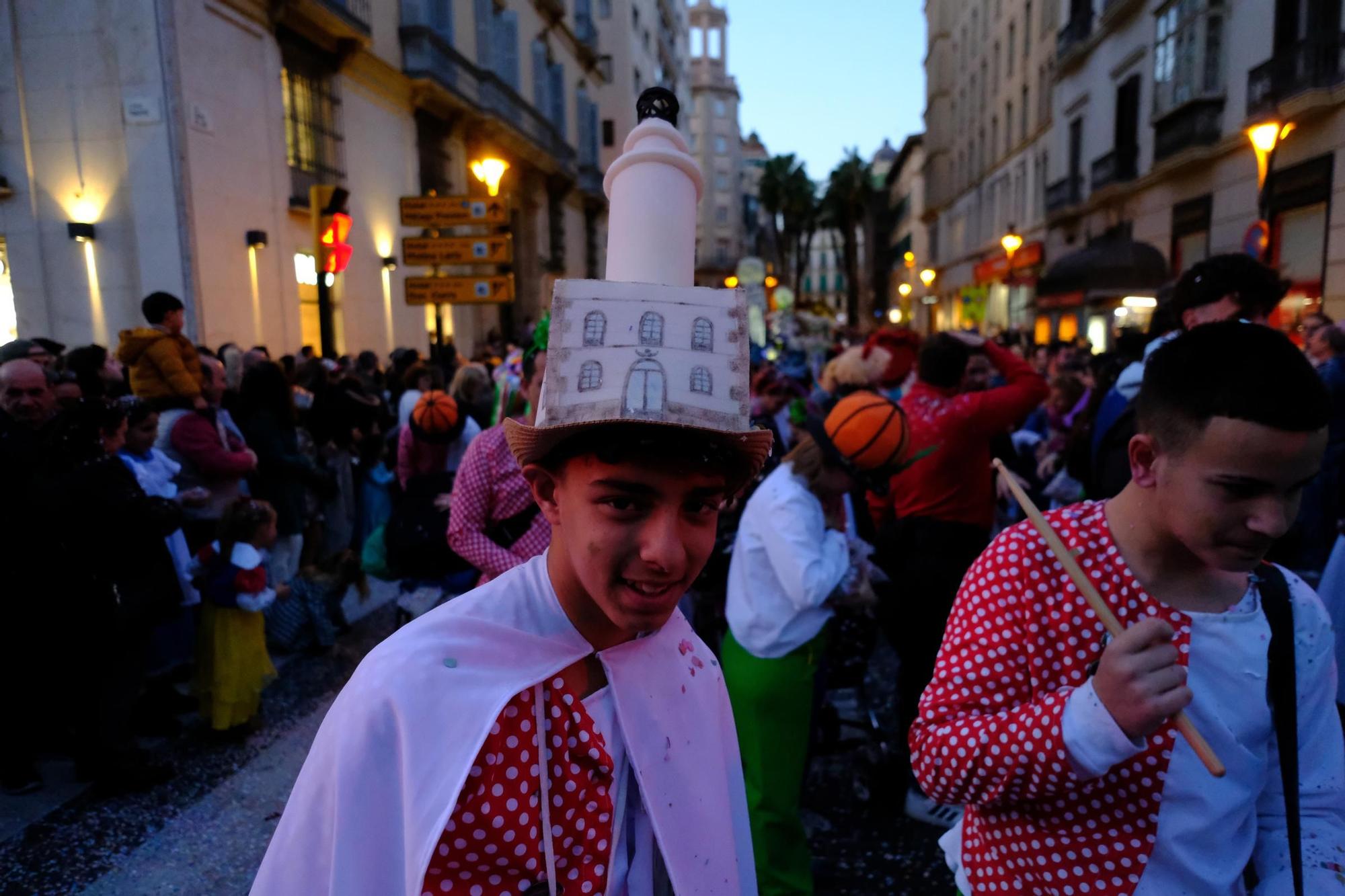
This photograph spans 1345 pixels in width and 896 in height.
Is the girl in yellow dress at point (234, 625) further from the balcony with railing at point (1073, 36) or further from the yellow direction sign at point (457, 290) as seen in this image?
the balcony with railing at point (1073, 36)

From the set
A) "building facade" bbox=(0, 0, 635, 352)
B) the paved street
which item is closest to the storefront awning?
the paved street

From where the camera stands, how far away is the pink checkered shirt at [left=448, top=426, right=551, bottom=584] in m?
3.44

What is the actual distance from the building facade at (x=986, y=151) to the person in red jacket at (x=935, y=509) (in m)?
22.1

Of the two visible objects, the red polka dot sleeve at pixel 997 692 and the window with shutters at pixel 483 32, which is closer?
the red polka dot sleeve at pixel 997 692

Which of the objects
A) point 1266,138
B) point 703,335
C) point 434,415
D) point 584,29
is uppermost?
point 584,29

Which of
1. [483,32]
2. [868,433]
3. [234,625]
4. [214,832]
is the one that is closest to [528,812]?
[868,433]

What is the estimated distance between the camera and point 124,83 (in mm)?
10836

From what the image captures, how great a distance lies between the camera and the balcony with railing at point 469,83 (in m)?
18.0

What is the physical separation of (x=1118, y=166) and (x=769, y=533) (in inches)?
931

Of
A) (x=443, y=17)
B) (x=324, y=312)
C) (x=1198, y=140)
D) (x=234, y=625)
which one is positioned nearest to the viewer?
(x=234, y=625)

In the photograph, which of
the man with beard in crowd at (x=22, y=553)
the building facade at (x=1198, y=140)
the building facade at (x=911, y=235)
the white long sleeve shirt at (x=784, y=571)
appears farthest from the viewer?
the building facade at (x=911, y=235)

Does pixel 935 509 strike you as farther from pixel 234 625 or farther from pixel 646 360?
pixel 234 625

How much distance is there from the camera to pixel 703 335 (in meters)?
1.30

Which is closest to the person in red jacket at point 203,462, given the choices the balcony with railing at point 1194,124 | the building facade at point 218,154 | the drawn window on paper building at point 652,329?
the drawn window on paper building at point 652,329
